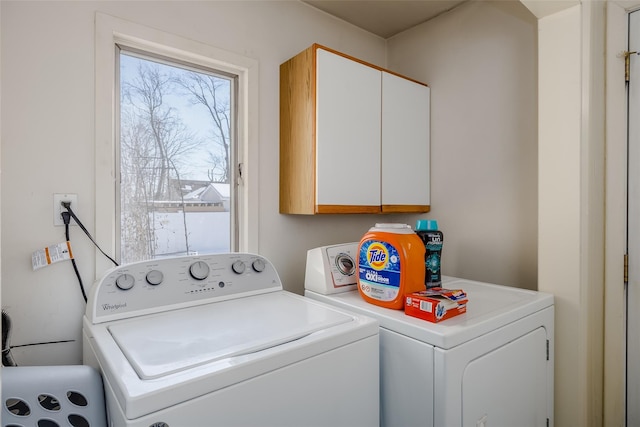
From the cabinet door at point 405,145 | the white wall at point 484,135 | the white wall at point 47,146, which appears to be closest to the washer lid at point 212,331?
the white wall at point 47,146

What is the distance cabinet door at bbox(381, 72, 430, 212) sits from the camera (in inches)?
83.3

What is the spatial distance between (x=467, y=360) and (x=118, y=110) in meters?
1.73

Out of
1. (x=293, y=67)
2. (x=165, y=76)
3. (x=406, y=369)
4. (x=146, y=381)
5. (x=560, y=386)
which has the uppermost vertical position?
(x=293, y=67)

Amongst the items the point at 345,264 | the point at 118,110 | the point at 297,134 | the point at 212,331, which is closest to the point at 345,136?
the point at 297,134

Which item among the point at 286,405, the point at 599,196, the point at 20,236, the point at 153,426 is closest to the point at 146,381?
the point at 153,426

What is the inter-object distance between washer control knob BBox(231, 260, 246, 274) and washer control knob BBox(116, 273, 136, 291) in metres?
0.39

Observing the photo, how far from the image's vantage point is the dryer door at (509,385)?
4.02 ft

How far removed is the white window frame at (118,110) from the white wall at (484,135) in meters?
1.20

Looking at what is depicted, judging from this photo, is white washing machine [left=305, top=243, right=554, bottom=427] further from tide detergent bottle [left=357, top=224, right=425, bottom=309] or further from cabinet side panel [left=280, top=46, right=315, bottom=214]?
cabinet side panel [left=280, top=46, right=315, bottom=214]

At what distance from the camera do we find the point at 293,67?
1949mm

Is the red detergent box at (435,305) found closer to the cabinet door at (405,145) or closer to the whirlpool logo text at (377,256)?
the whirlpool logo text at (377,256)

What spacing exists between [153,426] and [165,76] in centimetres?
154

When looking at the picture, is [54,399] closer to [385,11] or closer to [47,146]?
[47,146]

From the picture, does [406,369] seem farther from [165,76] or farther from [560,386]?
[165,76]
